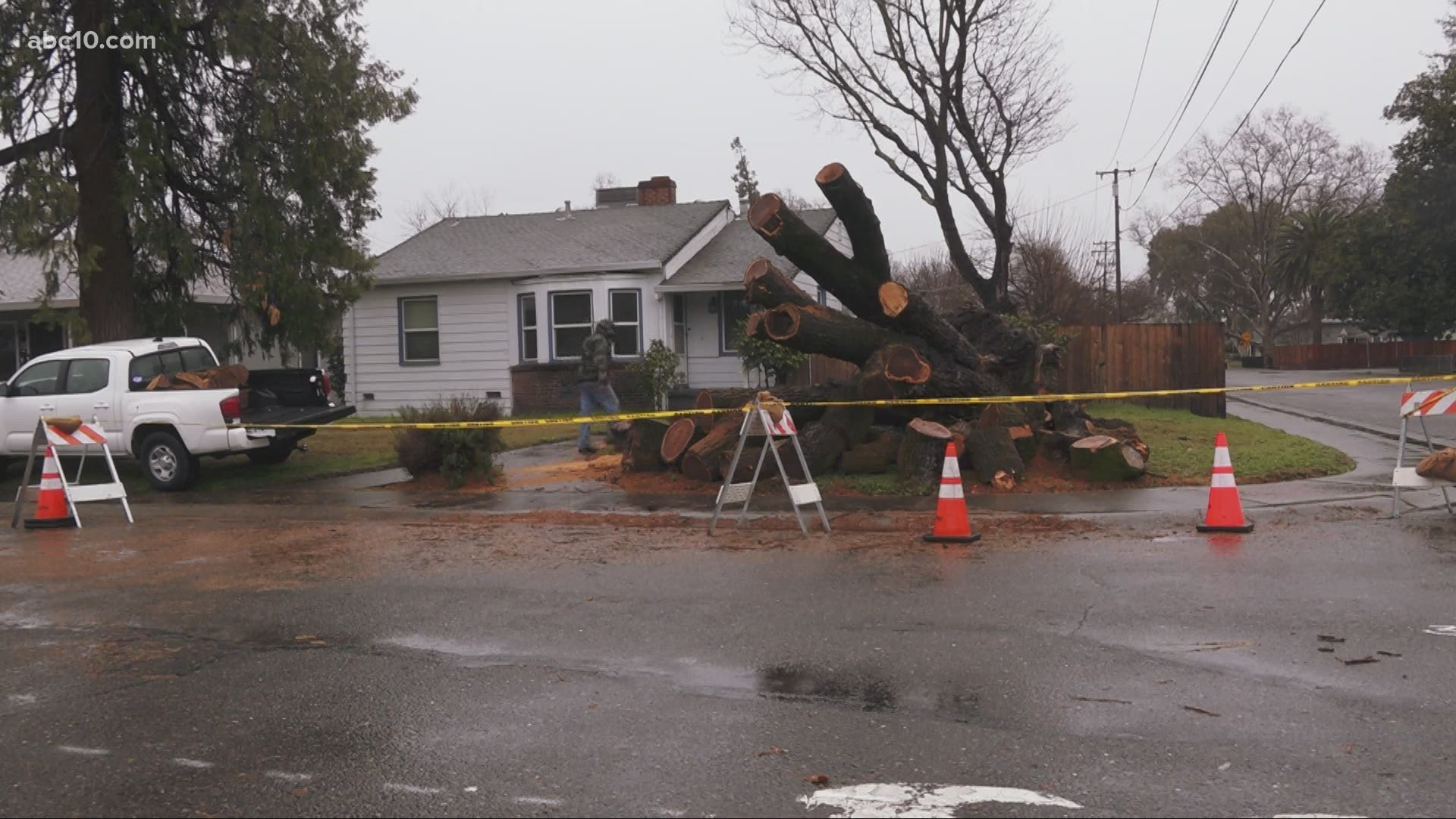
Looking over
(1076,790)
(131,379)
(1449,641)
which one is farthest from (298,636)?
(131,379)

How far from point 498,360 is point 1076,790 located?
22.5 m

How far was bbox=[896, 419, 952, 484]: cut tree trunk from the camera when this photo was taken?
41.0 ft

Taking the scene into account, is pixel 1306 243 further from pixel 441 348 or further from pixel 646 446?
pixel 646 446

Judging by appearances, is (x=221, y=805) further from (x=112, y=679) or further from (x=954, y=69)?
(x=954, y=69)

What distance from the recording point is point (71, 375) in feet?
48.9

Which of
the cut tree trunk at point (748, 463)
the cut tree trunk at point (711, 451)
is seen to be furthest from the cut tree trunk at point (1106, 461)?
the cut tree trunk at point (711, 451)

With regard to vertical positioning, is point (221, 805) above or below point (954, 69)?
below

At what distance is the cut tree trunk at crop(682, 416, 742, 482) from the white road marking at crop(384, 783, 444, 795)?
8968 millimetres

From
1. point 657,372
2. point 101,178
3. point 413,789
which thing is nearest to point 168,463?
point 101,178

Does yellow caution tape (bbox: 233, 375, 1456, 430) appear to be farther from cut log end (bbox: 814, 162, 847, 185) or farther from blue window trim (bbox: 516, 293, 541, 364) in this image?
blue window trim (bbox: 516, 293, 541, 364)

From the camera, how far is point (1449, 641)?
6.16 metres

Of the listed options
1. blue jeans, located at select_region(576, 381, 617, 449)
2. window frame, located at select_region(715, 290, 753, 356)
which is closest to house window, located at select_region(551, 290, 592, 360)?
window frame, located at select_region(715, 290, 753, 356)

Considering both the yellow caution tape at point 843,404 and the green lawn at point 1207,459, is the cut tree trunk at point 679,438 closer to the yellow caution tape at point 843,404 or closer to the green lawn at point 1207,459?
the yellow caution tape at point 843,404

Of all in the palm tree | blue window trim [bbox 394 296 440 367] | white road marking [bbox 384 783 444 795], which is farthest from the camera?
the palm tree
